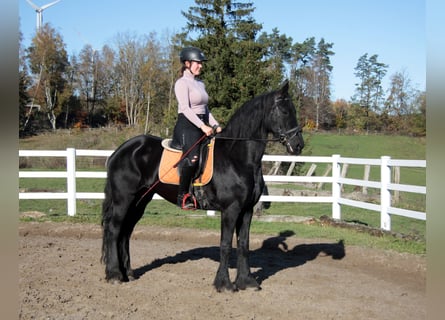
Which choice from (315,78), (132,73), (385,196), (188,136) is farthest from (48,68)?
(188,136)

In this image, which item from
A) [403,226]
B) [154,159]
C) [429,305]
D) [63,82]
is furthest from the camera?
[63,82]

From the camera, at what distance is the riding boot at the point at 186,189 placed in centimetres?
578

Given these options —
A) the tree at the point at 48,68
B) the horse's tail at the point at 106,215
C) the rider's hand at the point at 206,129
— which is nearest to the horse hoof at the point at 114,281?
the horse's tail at the point at 106,215

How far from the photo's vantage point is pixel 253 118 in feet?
19.1

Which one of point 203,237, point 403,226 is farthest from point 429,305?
point 403,226

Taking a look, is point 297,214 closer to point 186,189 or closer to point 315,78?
point 186,189

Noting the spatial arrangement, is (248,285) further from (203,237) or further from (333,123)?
(333,123)

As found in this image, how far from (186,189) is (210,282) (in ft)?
4.68

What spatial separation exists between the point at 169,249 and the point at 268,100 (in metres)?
3.97

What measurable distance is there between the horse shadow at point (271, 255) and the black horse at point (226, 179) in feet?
2.20

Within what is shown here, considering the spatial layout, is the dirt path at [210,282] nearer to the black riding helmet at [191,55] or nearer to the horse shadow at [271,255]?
the horse shadow at [271,255]

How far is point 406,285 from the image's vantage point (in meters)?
6.29

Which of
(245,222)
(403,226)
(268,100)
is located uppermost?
(268,100)

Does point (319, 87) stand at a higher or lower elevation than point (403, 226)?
higher
